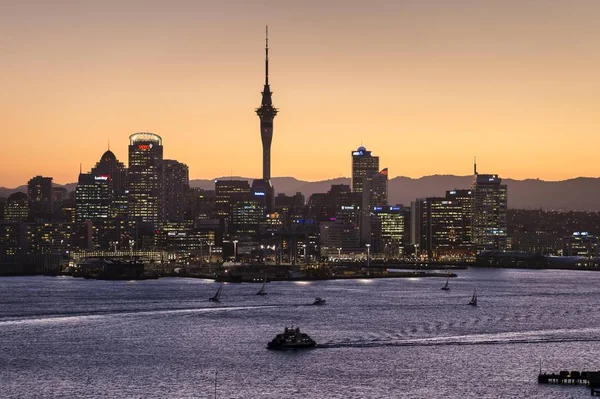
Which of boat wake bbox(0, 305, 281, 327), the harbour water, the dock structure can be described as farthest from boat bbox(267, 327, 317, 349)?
boat wake bbox(0, 305, 281, 327)

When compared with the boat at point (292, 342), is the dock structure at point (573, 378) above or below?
below

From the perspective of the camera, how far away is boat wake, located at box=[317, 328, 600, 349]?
78375mm

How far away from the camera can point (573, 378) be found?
60.8 m

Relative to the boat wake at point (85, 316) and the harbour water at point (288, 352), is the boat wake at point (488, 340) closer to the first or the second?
the harbour water at point (288, 352)

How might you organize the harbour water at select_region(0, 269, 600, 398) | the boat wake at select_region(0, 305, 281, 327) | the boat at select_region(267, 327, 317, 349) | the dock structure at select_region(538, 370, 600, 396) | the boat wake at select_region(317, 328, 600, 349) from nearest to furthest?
the dock structure at select_region(538, 370, 600, 396)
the harbour water at select_region(0, 269, 600, 398)
the boat at select_region(267, 327, 317, 349)
the boat wake at select_region(317, 328, 600, 349)
the boat wake at select_region(0, 305, 281, 327)

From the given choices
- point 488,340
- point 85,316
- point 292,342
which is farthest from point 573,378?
point 85,316

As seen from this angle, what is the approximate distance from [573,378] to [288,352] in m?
20.9

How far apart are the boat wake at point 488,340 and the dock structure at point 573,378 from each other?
56.4ft

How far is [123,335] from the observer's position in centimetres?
8512

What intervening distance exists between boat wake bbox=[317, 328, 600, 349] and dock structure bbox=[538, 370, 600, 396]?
17.2 metres

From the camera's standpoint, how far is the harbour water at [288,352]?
61.1 metres

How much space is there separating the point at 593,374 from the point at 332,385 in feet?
47.7

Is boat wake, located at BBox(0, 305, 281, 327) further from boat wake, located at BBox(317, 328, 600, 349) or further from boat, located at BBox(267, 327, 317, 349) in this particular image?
boat wake, located at BBox(317, 328, 600, 349)

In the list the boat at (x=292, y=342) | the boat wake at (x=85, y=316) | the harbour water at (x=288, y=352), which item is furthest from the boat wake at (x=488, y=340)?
the boat wake at (x=85, y=316)
